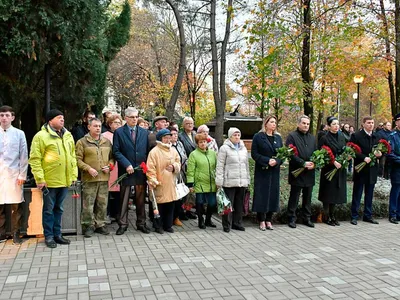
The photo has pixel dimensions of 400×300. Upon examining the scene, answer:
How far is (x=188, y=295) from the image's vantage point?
4.25 metres

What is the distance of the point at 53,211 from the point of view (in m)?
6.03

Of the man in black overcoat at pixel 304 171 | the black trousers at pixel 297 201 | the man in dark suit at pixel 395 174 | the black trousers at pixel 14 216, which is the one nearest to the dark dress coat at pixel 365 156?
the man in dark suit at pixel 395 174

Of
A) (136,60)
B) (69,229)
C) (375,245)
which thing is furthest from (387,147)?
(136,60)

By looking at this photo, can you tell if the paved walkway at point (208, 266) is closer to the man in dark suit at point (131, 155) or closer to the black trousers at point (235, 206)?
the black trousers at point (235, 206)

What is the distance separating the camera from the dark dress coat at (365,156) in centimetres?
764

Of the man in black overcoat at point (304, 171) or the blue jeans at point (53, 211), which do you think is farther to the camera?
the man in black overcoat at point (304, 171)

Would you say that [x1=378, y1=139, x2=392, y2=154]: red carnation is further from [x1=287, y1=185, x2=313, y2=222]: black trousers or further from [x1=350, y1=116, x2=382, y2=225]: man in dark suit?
[x1=287, y1=185, x2=313, y2=222]: black trousers

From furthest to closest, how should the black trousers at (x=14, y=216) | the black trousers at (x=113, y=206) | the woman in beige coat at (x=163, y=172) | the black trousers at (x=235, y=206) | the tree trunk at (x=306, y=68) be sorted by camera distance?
the tree trunk at (x=306, y=68), the black trousers at (x=113, y=206), the black trousers at (x=235, y=206), the woman in beige coat at (x=163, y=172), the black trousers at (x=14, y=216)

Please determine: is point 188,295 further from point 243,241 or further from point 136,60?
point 136,60

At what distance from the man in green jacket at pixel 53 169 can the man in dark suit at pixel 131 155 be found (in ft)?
2.75

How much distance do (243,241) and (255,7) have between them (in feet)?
25.2

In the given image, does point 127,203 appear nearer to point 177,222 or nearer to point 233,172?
point 177,222

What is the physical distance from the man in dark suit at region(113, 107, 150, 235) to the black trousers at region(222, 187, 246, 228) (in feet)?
4.36

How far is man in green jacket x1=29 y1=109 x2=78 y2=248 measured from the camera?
5793mm
